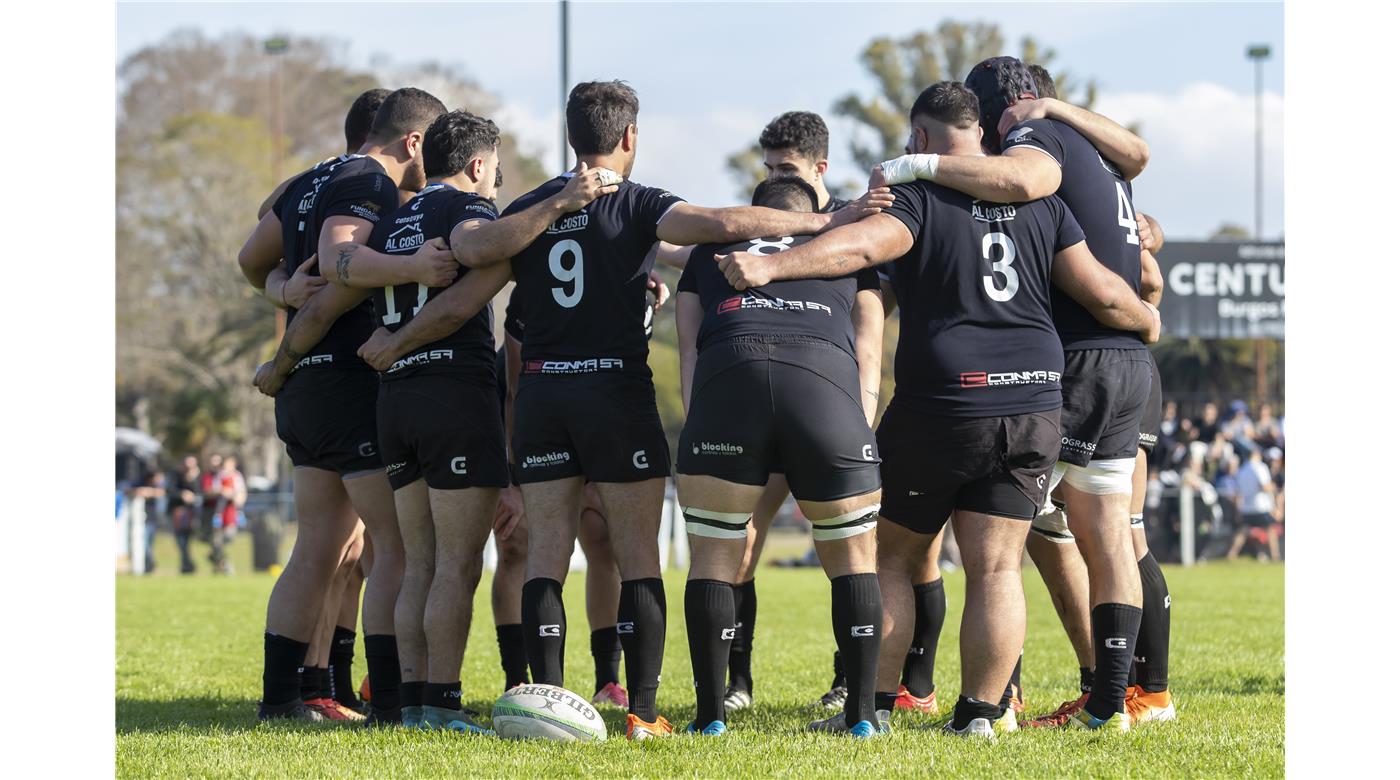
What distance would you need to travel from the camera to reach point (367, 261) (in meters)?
5.97

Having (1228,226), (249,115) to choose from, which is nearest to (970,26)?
(1228,226)

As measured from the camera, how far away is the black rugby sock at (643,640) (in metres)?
5.53

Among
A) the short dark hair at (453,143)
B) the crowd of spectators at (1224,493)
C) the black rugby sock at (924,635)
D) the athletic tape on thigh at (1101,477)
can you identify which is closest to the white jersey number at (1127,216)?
the athletic tape on thigh at (1101,477)

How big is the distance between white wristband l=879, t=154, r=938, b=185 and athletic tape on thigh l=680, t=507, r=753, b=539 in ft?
4.76

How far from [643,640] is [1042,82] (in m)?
3.14

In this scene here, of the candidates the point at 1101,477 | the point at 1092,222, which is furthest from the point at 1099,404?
the point at 1092,222

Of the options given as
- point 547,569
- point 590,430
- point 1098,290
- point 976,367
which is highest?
point 1098,290

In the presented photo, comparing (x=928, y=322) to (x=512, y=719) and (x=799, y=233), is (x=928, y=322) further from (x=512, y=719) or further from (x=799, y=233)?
(x=512, y=719)

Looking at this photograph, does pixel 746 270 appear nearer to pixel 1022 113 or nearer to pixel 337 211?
pixel 1022 113

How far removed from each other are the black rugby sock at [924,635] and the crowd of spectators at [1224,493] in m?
18.1

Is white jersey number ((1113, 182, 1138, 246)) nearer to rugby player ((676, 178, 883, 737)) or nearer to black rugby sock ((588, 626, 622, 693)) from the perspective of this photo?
rugby player ((676, 178, 883, 737))

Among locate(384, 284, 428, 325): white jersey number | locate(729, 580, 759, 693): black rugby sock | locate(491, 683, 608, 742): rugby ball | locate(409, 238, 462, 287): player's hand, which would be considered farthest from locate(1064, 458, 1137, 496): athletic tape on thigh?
locate(384, 284, 428, 325): white jersey number

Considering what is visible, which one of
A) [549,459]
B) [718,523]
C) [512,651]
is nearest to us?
[718,523]

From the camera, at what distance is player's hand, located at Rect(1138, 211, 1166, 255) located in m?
6.10
